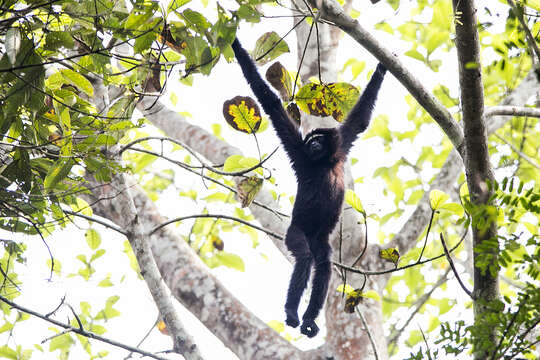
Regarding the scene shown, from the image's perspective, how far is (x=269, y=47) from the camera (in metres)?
3.21

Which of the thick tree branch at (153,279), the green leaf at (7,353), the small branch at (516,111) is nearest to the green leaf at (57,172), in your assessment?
the thick tree branch at (153,279)

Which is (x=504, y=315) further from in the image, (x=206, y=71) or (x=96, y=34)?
(x=96, y=34)

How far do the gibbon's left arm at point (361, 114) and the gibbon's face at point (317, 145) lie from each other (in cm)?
30

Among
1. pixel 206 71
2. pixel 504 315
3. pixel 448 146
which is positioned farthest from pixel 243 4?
pixel 448 146

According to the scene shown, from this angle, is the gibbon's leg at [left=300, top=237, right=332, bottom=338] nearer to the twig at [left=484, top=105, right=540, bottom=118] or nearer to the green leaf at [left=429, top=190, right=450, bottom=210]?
the green leaf at [left=429, top=190, right=450, bottom=210]

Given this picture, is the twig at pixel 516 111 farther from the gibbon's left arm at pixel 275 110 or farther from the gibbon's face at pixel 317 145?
the gibbon's left arm at pixel 275 110

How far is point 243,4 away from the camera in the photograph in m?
2.53

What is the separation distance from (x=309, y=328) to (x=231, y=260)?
2420mm

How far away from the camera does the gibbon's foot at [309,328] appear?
3871mm

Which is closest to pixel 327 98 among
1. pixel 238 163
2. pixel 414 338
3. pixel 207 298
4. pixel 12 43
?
pixel 238 163

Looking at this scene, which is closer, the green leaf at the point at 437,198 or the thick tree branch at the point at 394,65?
the thick tree branch at the point at 394,65

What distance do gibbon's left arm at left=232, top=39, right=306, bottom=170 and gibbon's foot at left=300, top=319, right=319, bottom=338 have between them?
1.28 meters

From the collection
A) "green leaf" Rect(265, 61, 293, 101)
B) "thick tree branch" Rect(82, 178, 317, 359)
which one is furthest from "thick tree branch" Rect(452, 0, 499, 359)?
"thick tree branch" Rect(82, 178, 317, 359)

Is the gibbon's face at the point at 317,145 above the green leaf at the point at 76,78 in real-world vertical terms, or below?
above
